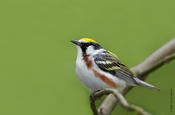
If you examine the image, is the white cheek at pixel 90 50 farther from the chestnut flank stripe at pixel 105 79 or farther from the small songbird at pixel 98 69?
the chestnut flank stripe at pixel 105 79

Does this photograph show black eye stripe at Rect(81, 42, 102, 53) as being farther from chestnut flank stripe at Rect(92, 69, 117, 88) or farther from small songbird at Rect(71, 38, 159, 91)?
chestnut flank stripe at Rect(92, 69, 117, 88)

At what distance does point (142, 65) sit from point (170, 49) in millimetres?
315

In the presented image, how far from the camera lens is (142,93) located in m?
3.59

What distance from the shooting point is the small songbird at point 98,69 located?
3043 millimetres

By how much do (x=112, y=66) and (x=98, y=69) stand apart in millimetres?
232

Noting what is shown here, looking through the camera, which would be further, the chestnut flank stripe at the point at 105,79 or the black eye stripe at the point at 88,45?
the black eye stripe at the point at 88,45

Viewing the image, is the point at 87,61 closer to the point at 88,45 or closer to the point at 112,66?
the point at 88,45

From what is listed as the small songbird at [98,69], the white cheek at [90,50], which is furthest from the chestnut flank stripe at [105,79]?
the white cheek at [90,50]

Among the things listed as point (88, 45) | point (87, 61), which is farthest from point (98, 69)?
point (88, 45)

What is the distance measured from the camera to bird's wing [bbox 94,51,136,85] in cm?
325

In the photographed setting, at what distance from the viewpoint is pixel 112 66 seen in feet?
11.1

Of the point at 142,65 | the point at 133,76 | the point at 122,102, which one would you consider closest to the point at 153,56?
the point at 142,65

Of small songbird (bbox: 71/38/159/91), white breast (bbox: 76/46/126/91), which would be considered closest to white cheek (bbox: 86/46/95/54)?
small songbird (bbox: 71/38/159/91)

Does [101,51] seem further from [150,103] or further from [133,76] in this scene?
[150,103]
